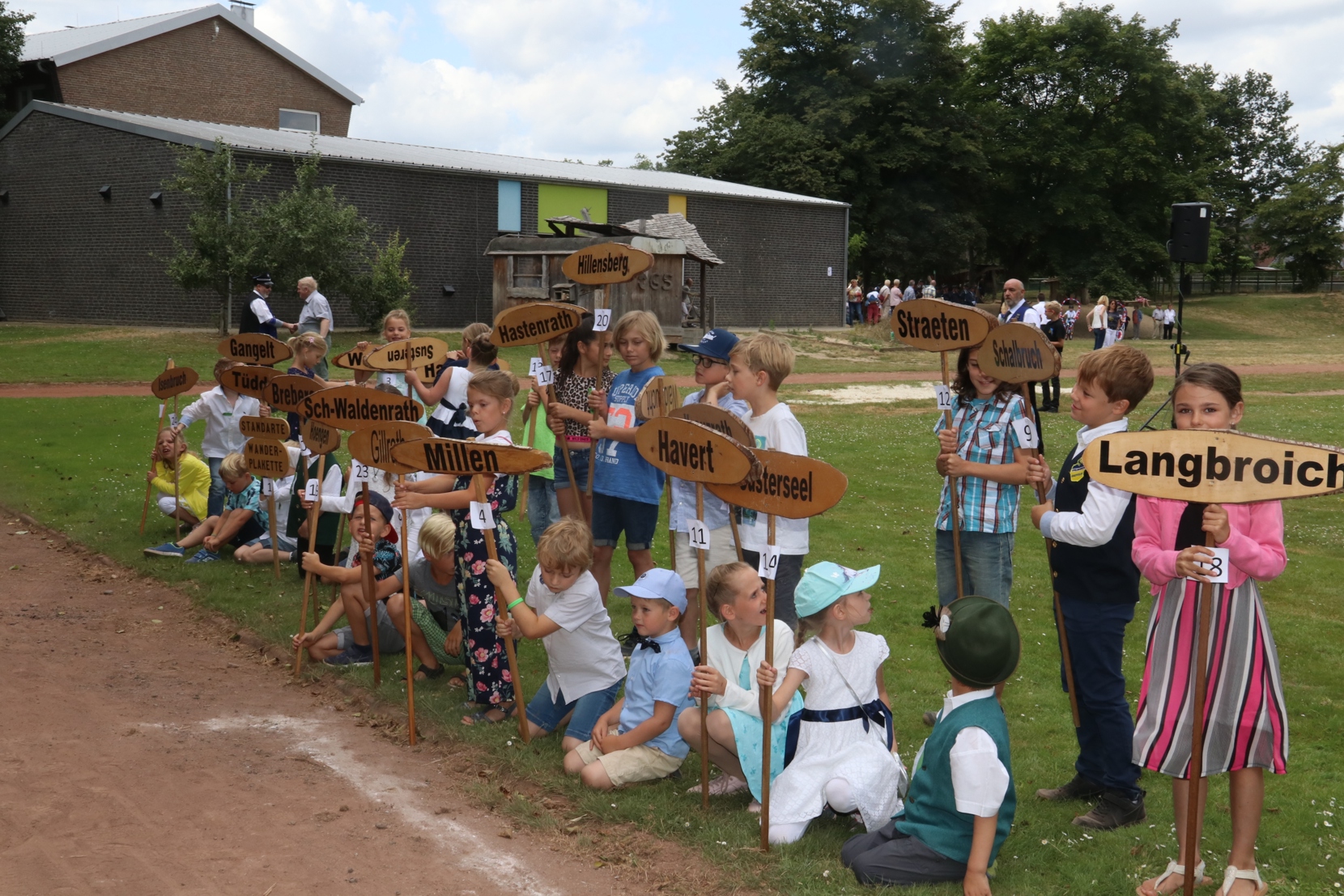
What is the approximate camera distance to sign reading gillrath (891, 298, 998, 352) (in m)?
5.27

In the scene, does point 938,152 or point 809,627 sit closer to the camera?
point 809,627

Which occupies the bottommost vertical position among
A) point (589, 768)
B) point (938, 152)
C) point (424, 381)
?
point (589, 768)

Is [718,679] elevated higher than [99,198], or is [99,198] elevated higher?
[99,198]

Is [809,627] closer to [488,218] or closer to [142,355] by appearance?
[142,355]

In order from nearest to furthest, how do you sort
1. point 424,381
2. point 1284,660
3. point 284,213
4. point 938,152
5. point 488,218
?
point 1284,660 < point 424,381 < point 284,213 < point 488,218 < point 938,152

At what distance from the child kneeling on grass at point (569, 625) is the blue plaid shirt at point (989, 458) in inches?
67.7

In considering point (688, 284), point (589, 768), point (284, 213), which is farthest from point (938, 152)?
point (589, 768)

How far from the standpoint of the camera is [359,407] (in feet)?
21.0

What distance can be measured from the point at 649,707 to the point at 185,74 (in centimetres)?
4314

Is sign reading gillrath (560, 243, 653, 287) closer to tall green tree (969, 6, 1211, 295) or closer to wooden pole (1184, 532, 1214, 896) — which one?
wooden pole (1184, 532, 1214, 896)

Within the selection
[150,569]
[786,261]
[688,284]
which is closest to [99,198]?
[688,284]

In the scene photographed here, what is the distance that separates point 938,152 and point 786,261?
1468cm

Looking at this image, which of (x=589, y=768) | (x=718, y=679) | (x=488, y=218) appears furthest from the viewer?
(x=488, y=218)

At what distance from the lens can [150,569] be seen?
9.00 m
